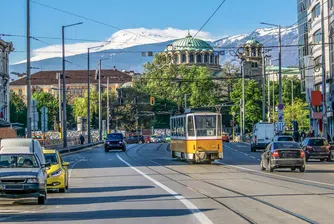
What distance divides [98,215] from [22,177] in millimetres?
3124

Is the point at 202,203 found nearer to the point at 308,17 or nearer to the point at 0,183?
the point at 0,183

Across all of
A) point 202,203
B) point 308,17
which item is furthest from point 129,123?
point 202,203

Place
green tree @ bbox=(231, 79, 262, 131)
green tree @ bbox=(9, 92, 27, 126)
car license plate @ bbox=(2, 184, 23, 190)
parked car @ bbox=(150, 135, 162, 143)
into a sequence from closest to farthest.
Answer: car license plate @ bbox=(2, 184, 23, 190)
parked car @ bbox=(150, 135, 162, 143)
green tree @ bbox=(9, 92, 27, 126)
green tree @ bbox=(231, 79, 262, 131)

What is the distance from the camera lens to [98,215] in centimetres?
1600

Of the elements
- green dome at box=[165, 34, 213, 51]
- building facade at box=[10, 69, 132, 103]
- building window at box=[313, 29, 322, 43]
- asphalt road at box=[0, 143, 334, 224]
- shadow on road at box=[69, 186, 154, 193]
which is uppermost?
green dome at box=[165, 34, 213, 51]

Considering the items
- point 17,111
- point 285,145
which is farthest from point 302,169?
point 17,111

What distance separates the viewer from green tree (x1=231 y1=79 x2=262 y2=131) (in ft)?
468

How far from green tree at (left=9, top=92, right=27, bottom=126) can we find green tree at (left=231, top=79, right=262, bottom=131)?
4090cm

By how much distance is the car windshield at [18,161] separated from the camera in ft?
63.7

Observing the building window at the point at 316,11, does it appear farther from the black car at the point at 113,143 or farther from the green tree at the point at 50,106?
the green tree at the point at 50,106

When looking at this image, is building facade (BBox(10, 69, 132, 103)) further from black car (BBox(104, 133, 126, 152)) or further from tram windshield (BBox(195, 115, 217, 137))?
tram windshield (BBox(195, 115, 217, 137))

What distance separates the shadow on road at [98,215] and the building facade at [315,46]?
5193cm

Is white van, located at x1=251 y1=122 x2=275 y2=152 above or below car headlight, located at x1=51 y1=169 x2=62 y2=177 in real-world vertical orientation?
above

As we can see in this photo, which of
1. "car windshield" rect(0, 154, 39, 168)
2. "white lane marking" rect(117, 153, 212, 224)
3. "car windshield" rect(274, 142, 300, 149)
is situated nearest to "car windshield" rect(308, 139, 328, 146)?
"car windshield" rect(274, 142, 300, 149)
